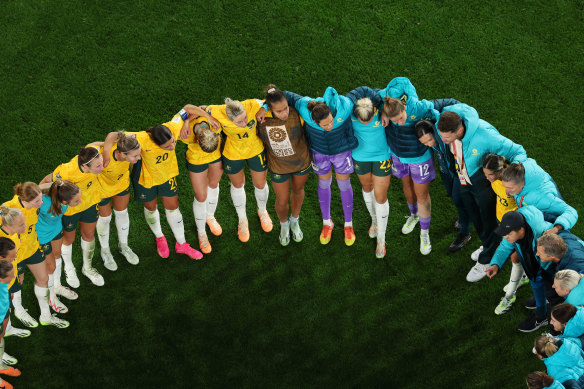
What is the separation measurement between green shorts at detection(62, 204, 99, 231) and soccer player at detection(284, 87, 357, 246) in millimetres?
2268

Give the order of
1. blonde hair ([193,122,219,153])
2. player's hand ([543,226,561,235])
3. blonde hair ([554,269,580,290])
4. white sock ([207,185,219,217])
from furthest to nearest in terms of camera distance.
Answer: white sock ([207,185,219,217])
blonde hair ([193,122,219,153])
player's hand ([543,226,561,235])
blonde hair ([554,269,580,290])

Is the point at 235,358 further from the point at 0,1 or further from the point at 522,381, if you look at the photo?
the point at 0,1

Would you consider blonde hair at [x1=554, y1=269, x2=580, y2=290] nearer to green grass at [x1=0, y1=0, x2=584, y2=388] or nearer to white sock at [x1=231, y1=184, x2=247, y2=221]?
green grass at [x1=0, y1=0, x2=584, y2=388]

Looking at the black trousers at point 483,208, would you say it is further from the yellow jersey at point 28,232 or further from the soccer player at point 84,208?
the yellow jersey at point 28,232

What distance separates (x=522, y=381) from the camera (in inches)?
237

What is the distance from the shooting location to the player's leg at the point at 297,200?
259 inches

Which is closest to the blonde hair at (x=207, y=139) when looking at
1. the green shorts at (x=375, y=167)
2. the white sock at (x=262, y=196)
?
the white sock at (x=262, y=196)

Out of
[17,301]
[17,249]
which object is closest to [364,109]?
[17,249]

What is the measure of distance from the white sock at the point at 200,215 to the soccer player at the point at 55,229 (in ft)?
4.70

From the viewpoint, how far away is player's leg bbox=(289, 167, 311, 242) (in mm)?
6586

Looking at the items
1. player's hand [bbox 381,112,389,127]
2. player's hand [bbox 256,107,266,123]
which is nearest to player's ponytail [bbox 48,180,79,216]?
player's hand [bbox 256,107,266,123]

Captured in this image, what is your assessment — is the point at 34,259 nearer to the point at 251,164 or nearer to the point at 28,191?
the point at 28,191

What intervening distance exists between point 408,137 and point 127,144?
2.64m

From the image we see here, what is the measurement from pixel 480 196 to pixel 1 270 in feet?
14.4
